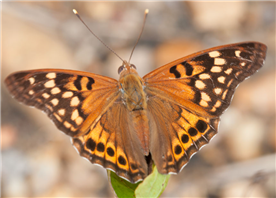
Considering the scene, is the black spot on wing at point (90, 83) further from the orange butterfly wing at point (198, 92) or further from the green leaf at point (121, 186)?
the green leaf at point (121, 186)

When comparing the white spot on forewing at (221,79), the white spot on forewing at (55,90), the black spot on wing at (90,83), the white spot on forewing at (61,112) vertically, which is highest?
the white spot on forewing at (55,90)

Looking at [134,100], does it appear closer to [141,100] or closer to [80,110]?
[141,100]

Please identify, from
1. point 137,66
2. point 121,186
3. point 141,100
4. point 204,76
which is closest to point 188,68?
point 204,76

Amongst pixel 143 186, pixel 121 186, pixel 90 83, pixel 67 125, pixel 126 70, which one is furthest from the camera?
pixel 126 70

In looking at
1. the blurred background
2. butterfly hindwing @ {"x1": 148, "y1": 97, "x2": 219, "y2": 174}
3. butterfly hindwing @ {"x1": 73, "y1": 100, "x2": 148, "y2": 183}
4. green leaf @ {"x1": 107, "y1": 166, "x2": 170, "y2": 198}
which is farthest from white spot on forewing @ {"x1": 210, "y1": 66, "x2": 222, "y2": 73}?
the blurred background

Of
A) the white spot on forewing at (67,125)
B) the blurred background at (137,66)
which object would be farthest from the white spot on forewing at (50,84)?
the blurred background at (137,66)

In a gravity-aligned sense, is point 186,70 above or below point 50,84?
below
